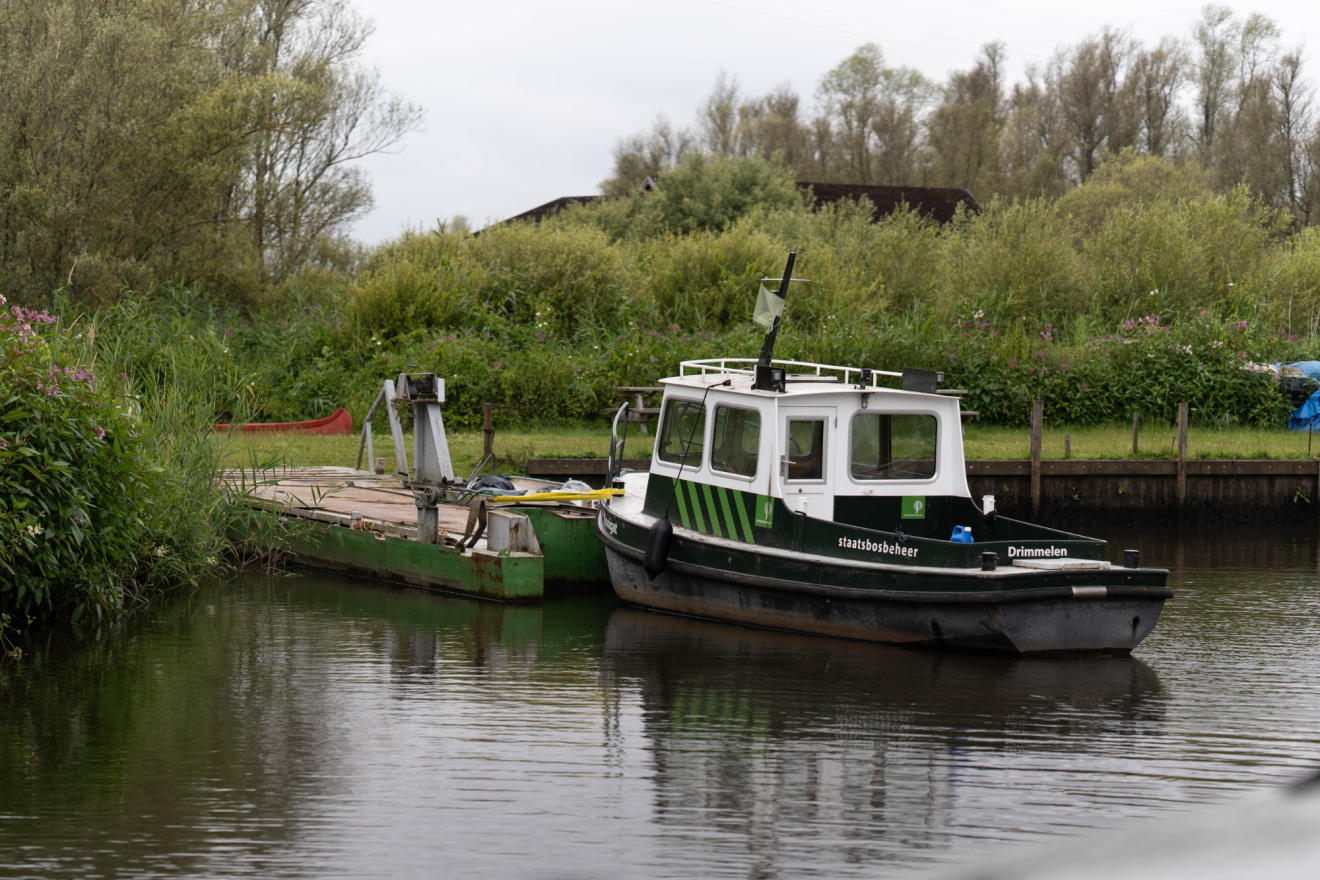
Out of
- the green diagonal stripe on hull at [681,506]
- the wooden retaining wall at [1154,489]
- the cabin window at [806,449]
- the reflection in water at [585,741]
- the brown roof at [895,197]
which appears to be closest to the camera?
the reflection in water at [585,741]

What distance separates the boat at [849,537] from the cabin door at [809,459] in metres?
0.01

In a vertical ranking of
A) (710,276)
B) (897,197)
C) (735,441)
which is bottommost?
(735,441)

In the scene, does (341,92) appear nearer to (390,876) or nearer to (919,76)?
(390,876)

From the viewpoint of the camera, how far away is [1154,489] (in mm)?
20406

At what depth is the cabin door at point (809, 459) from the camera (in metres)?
11.9

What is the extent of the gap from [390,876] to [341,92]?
3259 centimetres

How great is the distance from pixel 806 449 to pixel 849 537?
1.08 meters

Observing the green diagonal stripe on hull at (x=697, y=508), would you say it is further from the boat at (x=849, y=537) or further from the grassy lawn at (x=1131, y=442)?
the grassy lawn at (x=1131, y=442)

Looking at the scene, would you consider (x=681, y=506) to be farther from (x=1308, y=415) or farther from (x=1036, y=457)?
(x=1308, y=415)

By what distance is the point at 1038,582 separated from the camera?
413 inches

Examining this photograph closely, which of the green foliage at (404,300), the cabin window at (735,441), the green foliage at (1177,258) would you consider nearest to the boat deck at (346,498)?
the cabin window at (735,441)

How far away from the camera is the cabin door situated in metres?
11.9

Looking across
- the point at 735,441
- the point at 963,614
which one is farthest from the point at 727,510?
the point at 963,614

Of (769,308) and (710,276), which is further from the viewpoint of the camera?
(710,276)
